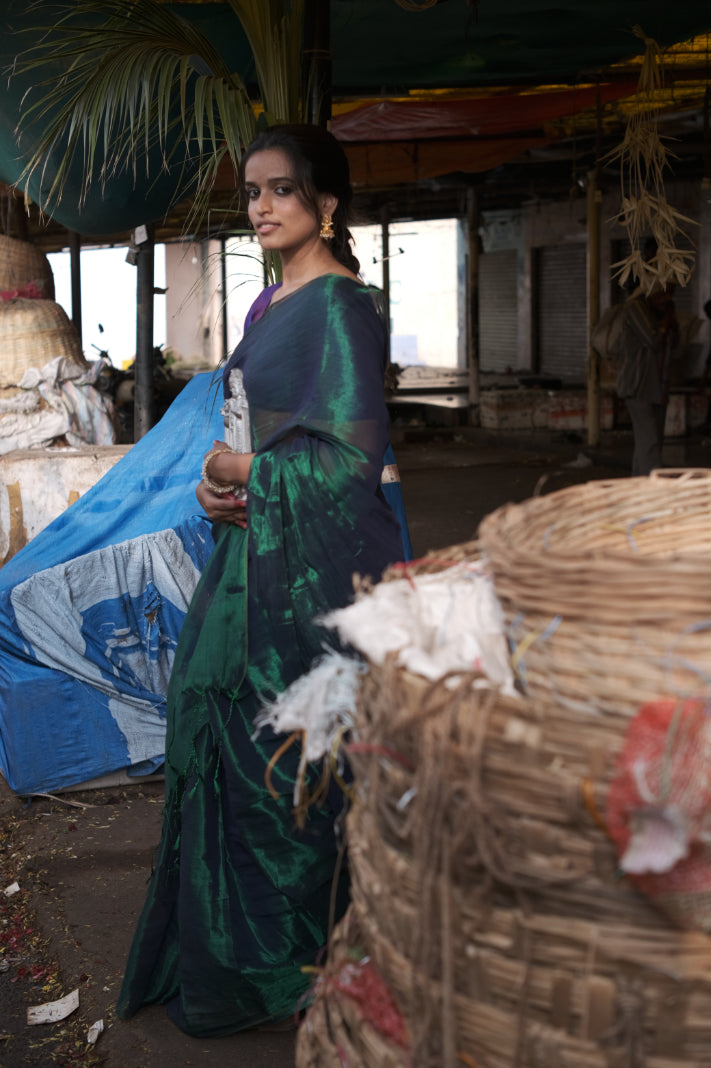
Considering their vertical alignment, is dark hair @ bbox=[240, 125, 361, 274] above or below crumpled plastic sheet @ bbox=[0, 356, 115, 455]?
above

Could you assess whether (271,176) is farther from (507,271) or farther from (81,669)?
(507,271)

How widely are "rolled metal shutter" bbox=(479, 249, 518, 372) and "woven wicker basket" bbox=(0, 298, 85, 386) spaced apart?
11.0 metres

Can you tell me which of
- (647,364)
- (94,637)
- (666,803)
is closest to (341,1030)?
(666,803)

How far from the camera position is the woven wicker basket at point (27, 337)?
615cm

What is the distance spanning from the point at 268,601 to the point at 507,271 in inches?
610

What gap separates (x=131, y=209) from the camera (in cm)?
500

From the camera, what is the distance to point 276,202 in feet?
7.41

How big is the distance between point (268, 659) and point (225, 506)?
33 centimetres

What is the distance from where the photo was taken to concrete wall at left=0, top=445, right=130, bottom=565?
4730 mm

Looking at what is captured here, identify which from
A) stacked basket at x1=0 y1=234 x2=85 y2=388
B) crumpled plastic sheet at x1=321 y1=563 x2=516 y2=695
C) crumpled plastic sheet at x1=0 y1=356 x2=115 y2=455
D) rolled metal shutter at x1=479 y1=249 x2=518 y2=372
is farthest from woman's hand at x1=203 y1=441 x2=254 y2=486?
rolled metal shutter at x1=479 y1=249 x2=518 y2=372

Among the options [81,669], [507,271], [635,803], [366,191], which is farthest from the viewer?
[507,271]

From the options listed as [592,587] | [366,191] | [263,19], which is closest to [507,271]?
[366,191]

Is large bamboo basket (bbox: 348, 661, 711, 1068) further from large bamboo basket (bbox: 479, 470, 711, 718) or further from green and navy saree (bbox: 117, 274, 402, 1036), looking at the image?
green and navy saree (bbox: 117, 274, 402, 1036)

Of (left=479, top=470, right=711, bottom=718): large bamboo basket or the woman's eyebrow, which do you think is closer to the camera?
(left=479, top=470, right=711, bottom=718): large bamboo basket
